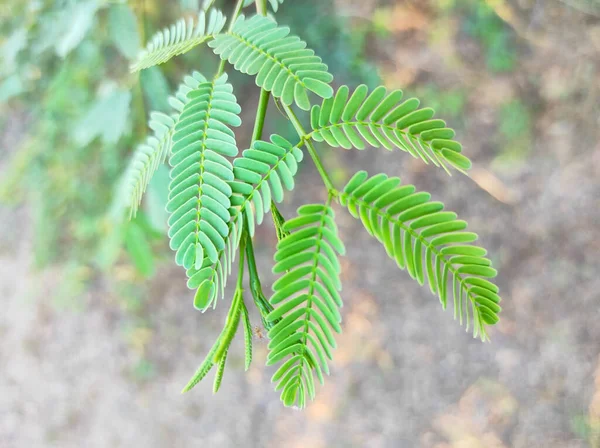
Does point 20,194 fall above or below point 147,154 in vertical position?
above

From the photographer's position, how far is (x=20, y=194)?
2145mm

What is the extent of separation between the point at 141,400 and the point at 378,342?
126 cm

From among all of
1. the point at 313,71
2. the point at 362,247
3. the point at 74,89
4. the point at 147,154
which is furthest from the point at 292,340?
the point at 362,247

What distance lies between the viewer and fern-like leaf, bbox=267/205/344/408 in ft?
1.89

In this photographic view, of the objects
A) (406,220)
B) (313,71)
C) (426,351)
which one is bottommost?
(406,220)

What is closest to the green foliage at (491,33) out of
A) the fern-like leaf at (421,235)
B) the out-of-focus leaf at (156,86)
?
the out-of-focus leaf at (156,86)

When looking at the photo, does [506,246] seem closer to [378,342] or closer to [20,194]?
[378,342]

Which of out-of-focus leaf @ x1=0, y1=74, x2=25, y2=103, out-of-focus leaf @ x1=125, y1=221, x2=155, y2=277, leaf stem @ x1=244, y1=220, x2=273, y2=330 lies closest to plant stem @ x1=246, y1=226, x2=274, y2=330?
leaf stem @ x1=244, y1=220, x2=273, y2=330

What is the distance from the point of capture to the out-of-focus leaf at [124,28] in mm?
1306

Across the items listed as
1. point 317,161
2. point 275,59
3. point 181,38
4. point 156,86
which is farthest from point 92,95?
point 317,161

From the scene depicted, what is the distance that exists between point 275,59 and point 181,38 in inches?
9.5

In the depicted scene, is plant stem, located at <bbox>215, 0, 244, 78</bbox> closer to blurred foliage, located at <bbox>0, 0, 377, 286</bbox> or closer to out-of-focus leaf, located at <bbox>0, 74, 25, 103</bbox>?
blurred foliage, located at <bbox>0, 0, 377, 286</bbox>

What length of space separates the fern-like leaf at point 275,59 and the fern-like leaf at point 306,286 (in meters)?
0.17

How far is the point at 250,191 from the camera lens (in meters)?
0.62
